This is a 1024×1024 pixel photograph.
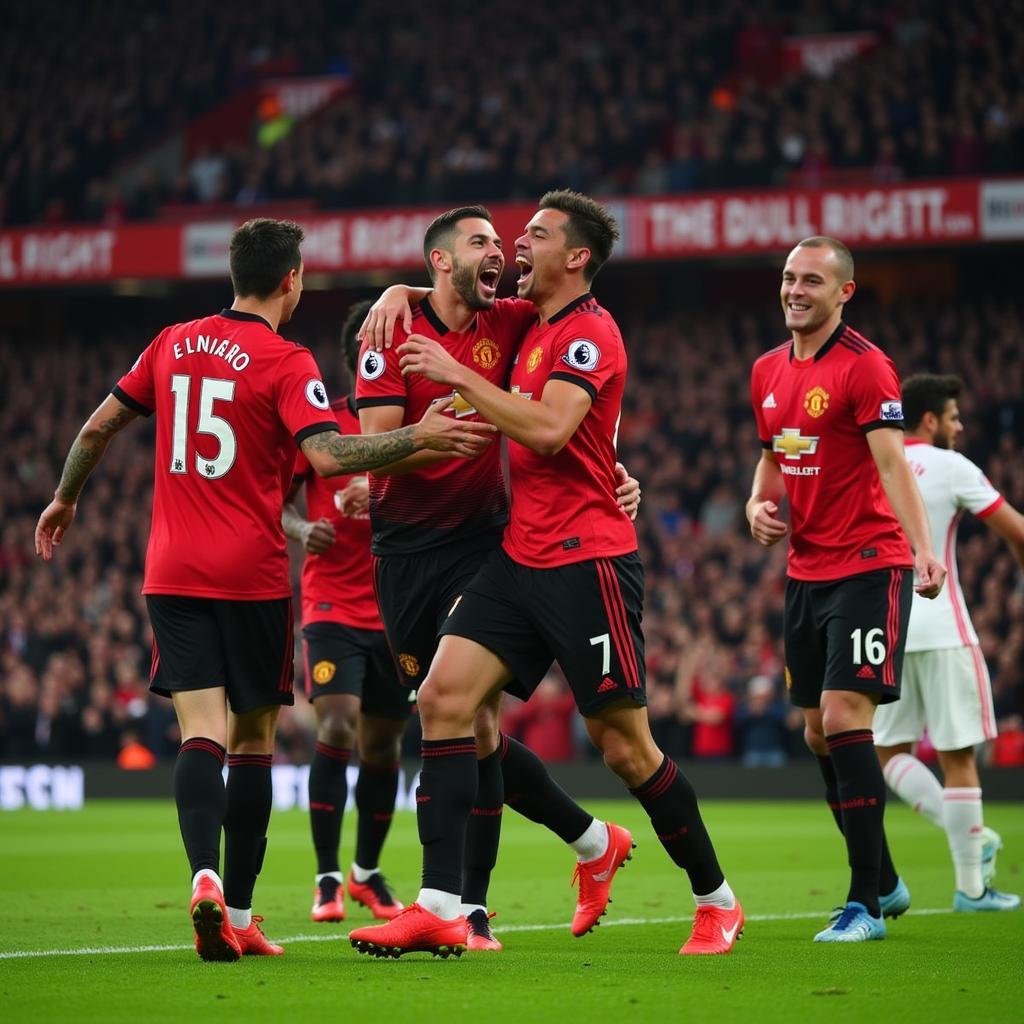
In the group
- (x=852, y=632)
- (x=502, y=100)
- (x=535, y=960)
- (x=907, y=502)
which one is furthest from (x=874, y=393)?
(x=502, y=100)

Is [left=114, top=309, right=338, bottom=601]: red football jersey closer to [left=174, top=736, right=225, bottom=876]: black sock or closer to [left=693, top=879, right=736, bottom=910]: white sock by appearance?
[left=174, top=736, right=225, bottom=876]: black sock

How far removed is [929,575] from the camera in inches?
251

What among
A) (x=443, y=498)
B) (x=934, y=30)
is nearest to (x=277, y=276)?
(x=443, y=498)

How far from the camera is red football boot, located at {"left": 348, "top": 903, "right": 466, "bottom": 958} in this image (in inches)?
214

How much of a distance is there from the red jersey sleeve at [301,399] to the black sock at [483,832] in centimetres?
147

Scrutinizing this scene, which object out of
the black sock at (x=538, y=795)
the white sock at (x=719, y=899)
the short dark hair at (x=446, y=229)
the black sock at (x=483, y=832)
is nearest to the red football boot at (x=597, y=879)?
the black sock at (x=538, y=795)

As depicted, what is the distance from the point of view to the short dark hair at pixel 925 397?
833 cm

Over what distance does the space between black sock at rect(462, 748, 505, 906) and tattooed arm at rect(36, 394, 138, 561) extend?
1.76 meters

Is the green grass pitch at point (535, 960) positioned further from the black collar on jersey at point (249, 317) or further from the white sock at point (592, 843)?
the black collar on jersey at point (249, 317)

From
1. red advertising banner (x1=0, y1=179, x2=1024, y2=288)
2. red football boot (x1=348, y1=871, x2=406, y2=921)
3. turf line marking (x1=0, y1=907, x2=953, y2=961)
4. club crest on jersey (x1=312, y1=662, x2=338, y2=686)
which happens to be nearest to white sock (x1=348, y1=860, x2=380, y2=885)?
red football boot (x1=348, y1=871, x2=406, y2=921)

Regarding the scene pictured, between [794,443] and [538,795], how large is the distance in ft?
5.57

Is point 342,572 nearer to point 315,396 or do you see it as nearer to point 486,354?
point 486,354

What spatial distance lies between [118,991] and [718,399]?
20384 millimetres

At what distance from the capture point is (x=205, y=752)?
229 inches
